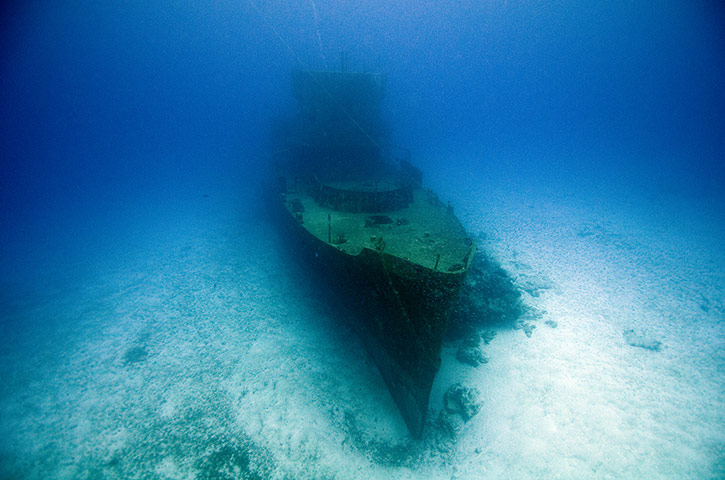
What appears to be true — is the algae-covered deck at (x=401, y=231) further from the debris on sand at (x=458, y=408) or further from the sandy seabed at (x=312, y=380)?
the debris on sand at (x=458, y=408)

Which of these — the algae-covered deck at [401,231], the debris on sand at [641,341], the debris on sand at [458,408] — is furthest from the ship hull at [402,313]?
the debris on sand at [641,341]

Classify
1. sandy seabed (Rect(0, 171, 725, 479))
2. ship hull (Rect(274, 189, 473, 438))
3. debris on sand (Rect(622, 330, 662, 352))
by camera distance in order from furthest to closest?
debris on sand (Rect(622, 330, 662, 352)), sandy seabed (Rect(0, 171, 725, 479)), ship hull (Rect(274, 189, 473, 438))

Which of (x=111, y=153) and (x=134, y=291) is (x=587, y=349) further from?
(x=111, y=153)

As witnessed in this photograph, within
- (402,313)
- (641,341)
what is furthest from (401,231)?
(641,341)

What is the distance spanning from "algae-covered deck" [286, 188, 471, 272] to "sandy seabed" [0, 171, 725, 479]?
2.78 m

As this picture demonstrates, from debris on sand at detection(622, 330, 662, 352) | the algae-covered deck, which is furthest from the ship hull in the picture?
debris on sand at detection(622, 330, 662, 352)

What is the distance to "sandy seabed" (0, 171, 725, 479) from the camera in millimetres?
5883

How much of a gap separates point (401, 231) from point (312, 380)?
16.9 ft

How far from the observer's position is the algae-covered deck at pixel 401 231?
7.43m

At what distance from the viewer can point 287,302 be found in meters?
10.6

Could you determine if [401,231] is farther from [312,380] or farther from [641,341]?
[641,341]

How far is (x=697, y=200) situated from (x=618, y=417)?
32160 millimetres

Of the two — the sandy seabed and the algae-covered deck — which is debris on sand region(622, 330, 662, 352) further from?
the algae-covered deck

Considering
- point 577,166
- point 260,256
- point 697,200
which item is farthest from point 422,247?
point 577,166
